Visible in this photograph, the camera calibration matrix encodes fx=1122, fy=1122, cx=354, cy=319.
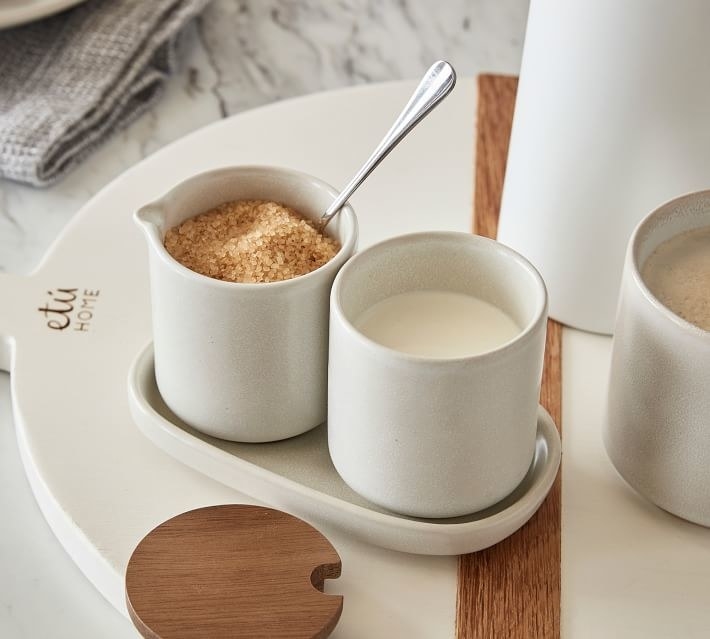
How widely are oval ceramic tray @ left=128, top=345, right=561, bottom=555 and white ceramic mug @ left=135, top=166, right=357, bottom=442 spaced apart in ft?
0.04

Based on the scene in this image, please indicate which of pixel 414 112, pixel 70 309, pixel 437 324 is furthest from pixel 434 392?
pixel 70 309

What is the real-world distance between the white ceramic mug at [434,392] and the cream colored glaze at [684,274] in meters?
0.08

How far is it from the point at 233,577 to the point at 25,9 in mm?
703

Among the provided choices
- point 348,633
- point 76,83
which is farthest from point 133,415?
point 76,83

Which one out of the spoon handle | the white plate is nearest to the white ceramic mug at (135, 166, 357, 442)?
the spoon handle

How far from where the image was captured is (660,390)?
600mm

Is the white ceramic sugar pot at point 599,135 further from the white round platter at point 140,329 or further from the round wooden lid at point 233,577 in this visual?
the round wooden lid at point 233,577

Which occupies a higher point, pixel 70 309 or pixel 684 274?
pixel 684 274

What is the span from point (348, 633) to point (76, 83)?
2.19 feet

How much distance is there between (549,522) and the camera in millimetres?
642

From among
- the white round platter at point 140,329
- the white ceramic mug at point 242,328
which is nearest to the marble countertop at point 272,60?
the white round platter at point 140,329

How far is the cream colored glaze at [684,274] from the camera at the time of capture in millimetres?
609

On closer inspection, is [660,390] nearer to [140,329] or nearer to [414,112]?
[414,112]

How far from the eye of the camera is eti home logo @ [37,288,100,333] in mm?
765
